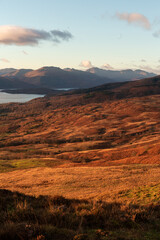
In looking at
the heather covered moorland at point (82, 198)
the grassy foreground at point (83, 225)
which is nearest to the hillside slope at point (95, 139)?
the heather covered moorland at point (82, 198)

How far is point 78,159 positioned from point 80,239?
45.2 m

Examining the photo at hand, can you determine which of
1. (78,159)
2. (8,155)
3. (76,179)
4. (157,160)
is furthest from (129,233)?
(8,155)

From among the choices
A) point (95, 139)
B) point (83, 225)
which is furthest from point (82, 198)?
point (95, 139)

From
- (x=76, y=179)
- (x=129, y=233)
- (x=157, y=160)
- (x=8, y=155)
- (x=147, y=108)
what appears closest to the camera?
(x=129, y=233)

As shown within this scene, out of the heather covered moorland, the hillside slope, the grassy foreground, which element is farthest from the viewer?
the hillside slope

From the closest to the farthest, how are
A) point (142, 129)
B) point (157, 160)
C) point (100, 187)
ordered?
point (100, 187) < point (157, 160) < point (142, 129)

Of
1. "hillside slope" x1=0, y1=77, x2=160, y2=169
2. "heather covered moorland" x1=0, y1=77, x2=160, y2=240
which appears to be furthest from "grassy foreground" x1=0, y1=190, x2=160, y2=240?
"hillside slope" x1=0, y1=77, x2=160, y2=169

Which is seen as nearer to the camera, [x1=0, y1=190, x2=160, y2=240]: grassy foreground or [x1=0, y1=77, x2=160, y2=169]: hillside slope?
[x1=0, y1=190, x2=160, y2=240]: grassy foreground

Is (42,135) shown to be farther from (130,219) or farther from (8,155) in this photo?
(130,219)

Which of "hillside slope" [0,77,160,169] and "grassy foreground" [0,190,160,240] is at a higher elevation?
"grassy foreground" [0,190,160,240]

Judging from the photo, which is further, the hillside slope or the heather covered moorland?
the hillside slope

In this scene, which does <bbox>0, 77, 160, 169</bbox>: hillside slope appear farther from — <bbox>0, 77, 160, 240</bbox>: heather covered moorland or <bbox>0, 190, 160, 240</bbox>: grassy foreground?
<bbox>0, 190, 160, 240</bbox>: grassy foreground

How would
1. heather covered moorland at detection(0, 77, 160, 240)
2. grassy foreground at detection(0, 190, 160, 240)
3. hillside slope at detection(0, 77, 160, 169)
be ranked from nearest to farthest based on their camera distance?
grassy foreground at detection(0, 190, 160, 240) < heather covered moorland at detection(0, 77, 160, 240) < hillside slope at detection(0, 77, 160, 169)

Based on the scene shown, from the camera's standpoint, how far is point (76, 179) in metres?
26.1
